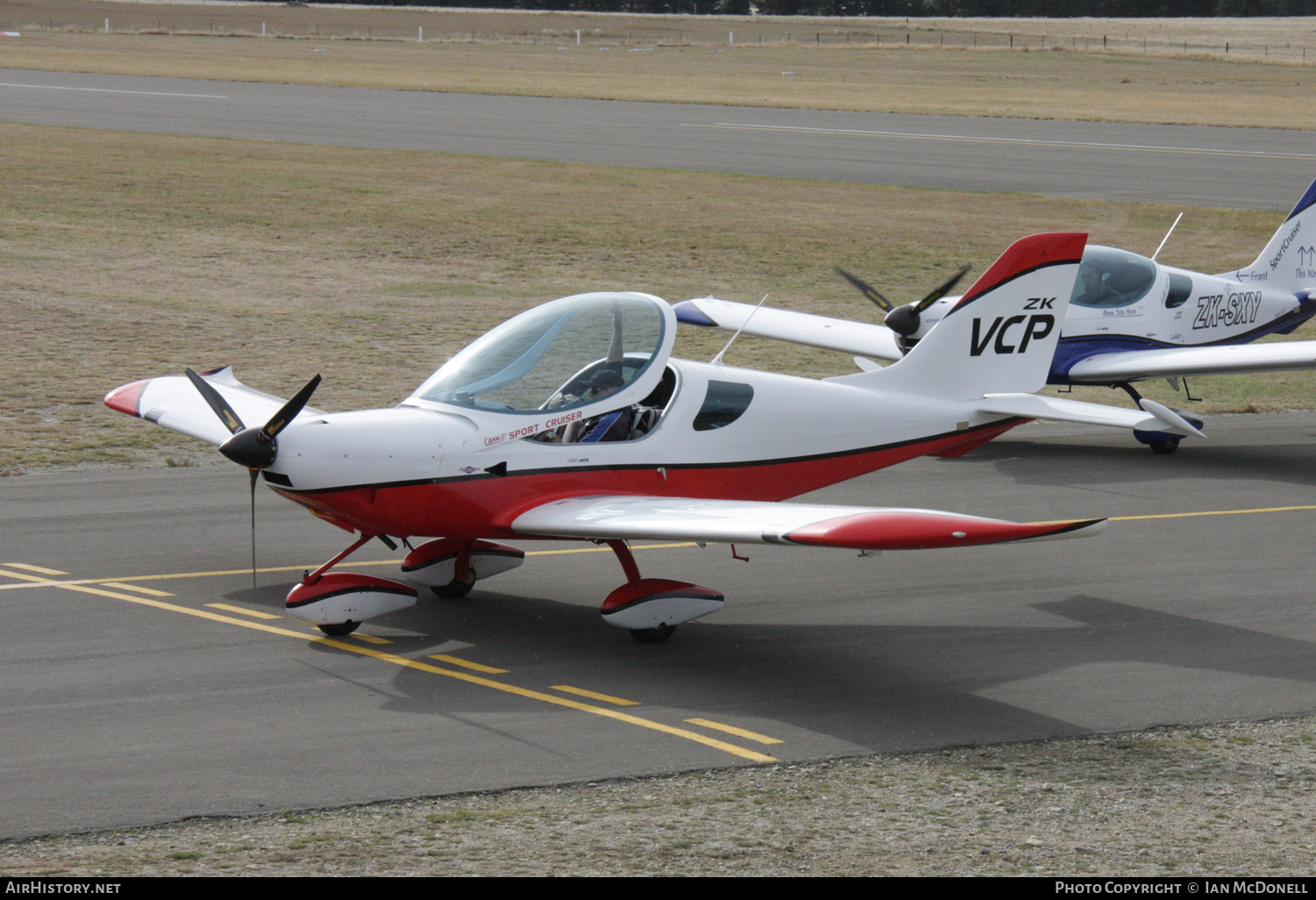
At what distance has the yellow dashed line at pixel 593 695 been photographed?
980 centimetres

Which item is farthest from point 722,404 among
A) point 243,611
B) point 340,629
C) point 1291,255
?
point 1291,255

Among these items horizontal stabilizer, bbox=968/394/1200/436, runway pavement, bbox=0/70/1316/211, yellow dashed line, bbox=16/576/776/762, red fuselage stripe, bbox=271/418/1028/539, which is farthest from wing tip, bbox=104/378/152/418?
runway pavement, bbox=0/70/1316/211

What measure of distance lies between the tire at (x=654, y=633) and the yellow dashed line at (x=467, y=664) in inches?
43.6

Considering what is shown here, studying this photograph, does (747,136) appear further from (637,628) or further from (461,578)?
(637,628)

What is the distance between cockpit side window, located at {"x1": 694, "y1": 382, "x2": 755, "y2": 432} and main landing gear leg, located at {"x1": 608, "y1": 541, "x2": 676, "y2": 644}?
1192 millimetres

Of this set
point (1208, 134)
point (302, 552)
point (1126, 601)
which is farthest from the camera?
point (1208, 134)

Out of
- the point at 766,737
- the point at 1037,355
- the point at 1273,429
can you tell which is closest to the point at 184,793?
the point at 766,737

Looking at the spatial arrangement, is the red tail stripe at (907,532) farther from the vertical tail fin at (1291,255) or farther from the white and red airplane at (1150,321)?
the vertical tail fin at (1291,255)

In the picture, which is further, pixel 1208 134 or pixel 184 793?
pixel 1208 134

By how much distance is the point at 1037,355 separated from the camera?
1361cm

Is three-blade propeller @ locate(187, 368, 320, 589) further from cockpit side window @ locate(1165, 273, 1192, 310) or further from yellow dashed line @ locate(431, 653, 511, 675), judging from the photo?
cockpit side window @ locate(1165, 273, 1192, 310)

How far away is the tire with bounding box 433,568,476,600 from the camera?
1209 cm

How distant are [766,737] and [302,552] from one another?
579 centimetres
